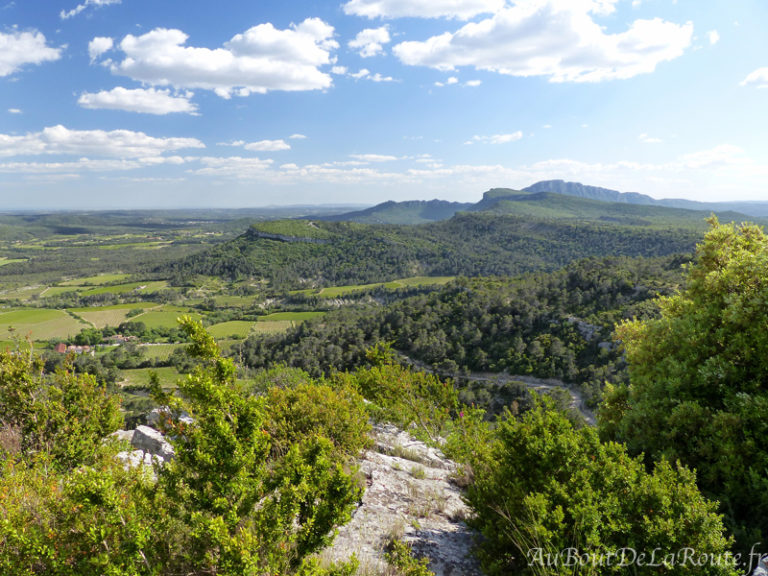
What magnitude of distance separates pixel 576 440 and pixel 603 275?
7210 cm

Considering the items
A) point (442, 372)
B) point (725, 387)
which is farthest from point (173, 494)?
point (442, 372)

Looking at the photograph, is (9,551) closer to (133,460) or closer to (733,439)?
(133,460)

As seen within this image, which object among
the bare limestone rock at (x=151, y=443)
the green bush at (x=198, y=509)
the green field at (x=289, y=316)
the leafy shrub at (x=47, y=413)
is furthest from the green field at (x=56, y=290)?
the green bush at (x=198, y=509)

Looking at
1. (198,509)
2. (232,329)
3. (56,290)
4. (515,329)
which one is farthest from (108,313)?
(198,509)

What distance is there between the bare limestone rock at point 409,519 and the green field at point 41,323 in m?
123

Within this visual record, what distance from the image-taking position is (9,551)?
16.2ft

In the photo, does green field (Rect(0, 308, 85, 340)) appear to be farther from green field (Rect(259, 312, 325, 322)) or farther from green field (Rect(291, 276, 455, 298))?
green field (Rect(291, 276, 455, 298))

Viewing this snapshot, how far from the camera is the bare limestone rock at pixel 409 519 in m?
6.91

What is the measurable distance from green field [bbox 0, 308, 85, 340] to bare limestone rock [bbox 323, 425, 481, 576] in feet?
403

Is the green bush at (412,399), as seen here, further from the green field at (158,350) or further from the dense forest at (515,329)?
the green field at (158,350)

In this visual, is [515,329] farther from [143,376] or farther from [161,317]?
[161,317]

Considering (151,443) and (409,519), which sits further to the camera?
(151,443)

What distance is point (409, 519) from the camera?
8328mm

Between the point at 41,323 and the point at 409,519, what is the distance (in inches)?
5708
